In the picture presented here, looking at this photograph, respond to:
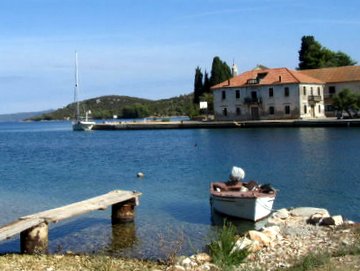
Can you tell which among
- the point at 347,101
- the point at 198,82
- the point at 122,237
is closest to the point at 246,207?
the point at 122,237

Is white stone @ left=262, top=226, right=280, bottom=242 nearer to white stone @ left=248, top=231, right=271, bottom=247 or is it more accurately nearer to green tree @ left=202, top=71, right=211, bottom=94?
white stone @ left=248, top=231, right=271, bottom=247

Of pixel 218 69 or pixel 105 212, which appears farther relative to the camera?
pixel 218 69

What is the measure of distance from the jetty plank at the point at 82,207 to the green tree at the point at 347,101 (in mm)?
61297

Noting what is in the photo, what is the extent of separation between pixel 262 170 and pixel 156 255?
20.5m

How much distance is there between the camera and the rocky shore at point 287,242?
1205 cm

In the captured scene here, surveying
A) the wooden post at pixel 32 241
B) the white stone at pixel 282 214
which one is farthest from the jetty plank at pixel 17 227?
the white stone at pixel 282 214

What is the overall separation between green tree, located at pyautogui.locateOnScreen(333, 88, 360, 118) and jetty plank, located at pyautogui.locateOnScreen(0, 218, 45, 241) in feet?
217

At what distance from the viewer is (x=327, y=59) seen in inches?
4186

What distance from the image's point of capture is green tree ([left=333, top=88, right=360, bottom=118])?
76338 millimetres

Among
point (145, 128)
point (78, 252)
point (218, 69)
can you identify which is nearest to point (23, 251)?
point (78, 252)

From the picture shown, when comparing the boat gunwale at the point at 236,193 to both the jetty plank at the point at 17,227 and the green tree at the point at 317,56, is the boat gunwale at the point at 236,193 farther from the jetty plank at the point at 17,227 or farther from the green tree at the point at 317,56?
the green tree at the point at 317,56

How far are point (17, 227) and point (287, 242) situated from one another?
675 cm

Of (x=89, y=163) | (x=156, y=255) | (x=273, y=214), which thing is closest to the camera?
(x=156, y=255)

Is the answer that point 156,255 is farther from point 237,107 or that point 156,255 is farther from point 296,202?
point 237,107
